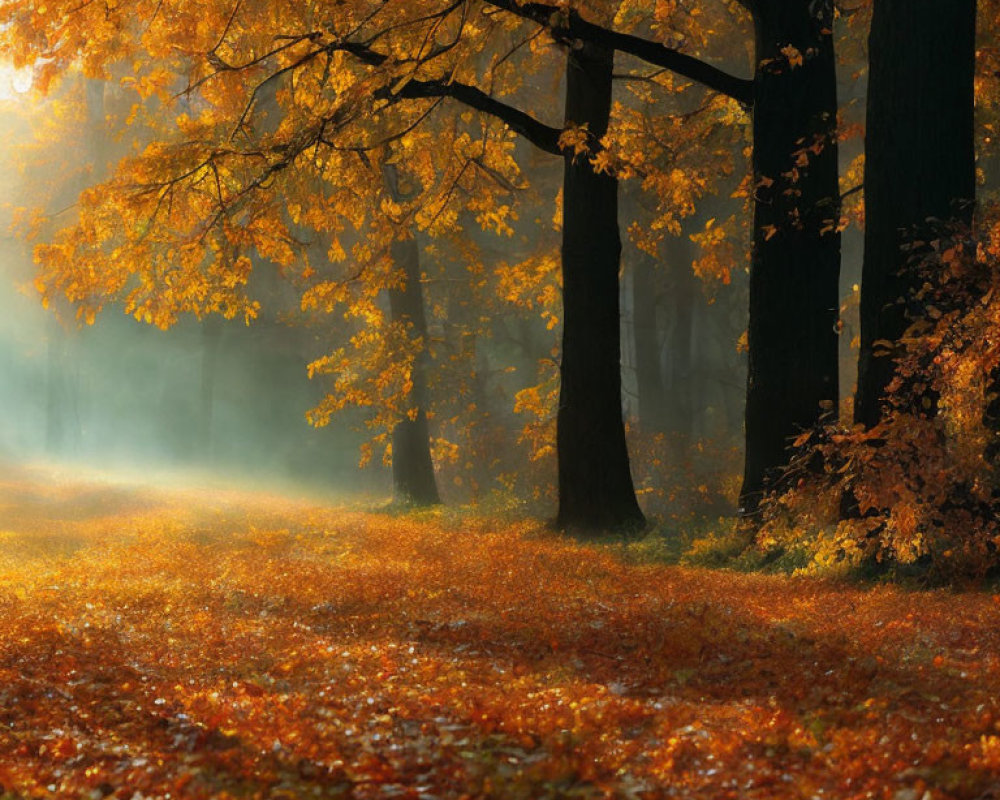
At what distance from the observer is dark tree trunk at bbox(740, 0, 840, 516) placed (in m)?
11.1

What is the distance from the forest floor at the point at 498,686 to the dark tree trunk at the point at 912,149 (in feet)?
8.08

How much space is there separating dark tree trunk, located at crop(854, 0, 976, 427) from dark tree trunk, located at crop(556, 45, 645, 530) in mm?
4515

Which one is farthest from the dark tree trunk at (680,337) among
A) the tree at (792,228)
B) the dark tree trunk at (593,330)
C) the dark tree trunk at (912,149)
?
the dark tree trunk at (912,149)

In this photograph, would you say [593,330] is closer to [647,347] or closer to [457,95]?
[457,95]

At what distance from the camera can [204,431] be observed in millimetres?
34969

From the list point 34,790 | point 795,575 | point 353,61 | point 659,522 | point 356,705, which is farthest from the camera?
point 659,522

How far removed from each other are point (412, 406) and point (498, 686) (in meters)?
15.4

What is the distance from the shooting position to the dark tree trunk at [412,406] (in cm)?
2122

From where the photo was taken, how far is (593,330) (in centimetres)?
1368

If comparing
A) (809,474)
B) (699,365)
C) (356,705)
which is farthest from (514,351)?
(356,705)

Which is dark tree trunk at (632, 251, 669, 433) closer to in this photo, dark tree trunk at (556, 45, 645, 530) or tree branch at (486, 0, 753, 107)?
dark tree trunk at (556, 45, 645, 530)

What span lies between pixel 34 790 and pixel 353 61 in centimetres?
1041

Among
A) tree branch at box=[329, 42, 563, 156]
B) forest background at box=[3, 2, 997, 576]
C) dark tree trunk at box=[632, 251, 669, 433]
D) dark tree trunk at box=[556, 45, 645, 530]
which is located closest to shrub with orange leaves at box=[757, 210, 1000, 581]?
forest background at box=[3, 2, 997, 576]

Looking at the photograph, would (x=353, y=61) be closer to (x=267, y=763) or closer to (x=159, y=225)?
(x=159, y=225)
